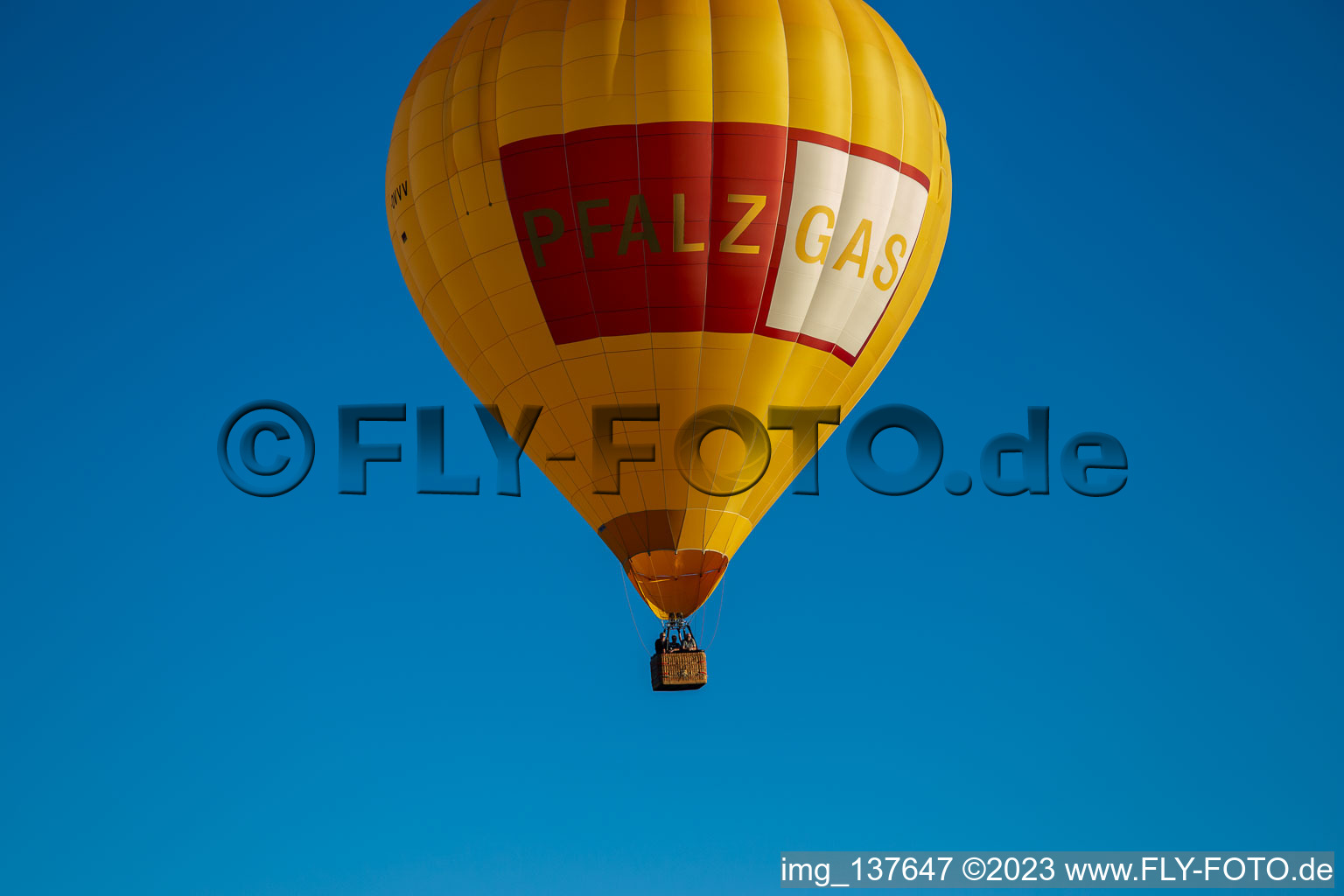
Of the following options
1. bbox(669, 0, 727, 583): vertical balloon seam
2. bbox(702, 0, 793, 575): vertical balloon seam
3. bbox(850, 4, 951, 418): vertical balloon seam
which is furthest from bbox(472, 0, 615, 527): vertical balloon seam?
bbox(850, 4, 951, 418): vertical balloon seam

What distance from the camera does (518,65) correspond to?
81.6 feet

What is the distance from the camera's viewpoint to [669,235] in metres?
24.4

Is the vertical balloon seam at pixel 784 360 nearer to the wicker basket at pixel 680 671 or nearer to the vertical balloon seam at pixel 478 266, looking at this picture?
the wicker basket at pixel 680 671

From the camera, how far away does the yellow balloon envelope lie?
24422 mm

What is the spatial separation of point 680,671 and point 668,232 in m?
5.59

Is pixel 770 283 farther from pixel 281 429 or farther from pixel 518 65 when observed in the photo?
pixel 281 429

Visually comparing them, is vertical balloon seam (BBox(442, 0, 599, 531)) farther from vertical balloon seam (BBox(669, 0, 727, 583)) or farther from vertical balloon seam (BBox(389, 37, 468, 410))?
vertical balloon seam (BBox(669, 0, 727, 583))

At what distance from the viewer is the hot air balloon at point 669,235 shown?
24422 millimetres

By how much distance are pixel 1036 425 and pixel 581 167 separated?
7847mm

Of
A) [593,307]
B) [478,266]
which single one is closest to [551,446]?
[593,307]

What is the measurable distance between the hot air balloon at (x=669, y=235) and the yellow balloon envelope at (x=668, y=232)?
0.03 m

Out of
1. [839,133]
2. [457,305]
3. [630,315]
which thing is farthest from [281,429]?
[839,133]

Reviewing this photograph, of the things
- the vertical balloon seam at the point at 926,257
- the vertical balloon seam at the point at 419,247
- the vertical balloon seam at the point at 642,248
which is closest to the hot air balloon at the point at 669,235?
the vertical balloon seam at the point at 642,248

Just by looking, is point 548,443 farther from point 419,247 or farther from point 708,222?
point 708,222
